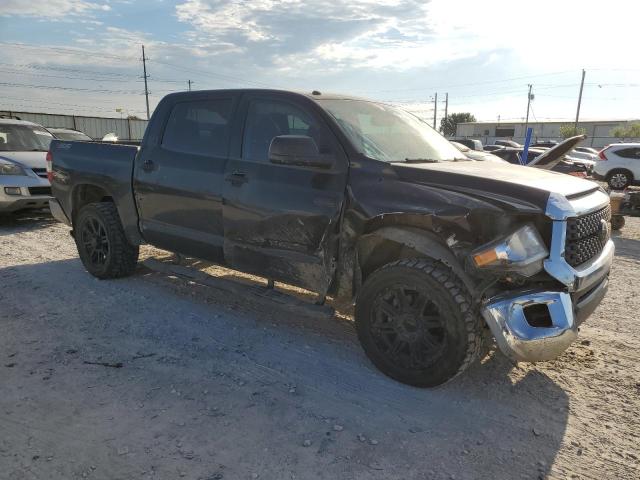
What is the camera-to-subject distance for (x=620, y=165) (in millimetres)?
16875

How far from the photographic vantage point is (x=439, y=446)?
271 cm

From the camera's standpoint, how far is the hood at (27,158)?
8.30 m

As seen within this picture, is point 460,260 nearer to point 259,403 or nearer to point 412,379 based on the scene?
point 412,379

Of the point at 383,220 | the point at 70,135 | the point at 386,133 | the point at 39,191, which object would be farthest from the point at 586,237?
the point at 70,135

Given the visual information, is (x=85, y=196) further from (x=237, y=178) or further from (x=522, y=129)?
(x=522, y=129)

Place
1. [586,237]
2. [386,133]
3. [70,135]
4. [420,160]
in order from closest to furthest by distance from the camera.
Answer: [586,237] < [420,160] < [386,133] < [70,135]

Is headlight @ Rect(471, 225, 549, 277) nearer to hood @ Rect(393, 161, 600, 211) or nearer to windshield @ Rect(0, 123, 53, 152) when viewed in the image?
hood @ Rect(393, 161, 600, 211)

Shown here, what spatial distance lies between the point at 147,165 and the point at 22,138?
6.18 m

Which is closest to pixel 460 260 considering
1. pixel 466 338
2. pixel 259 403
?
pixel 466 338

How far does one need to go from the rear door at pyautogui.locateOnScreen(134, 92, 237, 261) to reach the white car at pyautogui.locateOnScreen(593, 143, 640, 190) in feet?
53.7

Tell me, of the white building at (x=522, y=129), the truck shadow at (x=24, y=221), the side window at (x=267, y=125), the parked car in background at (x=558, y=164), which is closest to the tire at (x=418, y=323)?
the side window at (x=267, y=125)

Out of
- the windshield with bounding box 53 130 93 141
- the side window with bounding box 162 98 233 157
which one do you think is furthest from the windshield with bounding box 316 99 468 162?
the windshield with bounding box 53 130 93 141

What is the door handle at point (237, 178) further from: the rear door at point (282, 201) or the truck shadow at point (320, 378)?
the truck shadow at point (320, 378)

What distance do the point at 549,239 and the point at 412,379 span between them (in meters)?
1.26
